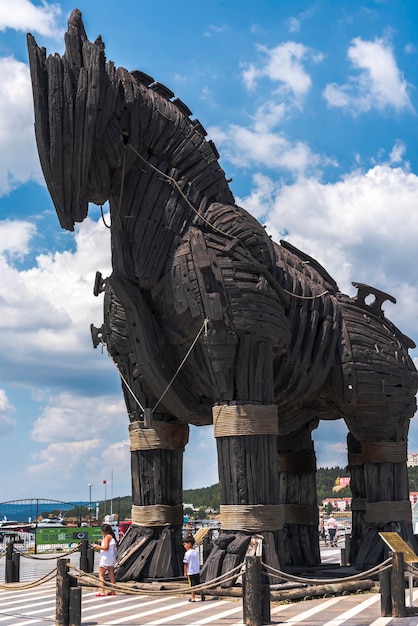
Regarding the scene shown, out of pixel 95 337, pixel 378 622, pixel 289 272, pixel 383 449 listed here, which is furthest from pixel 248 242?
pixel 378 622

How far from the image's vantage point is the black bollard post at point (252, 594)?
771 centimetres

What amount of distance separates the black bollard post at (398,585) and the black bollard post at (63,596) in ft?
10.9

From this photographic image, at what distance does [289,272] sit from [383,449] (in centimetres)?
301

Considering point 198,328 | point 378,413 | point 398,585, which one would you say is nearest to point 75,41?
point 198,328

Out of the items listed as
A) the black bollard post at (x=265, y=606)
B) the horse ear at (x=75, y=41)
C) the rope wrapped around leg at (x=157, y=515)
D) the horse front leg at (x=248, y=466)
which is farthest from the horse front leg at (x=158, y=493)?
the horse ear at (x=75, y=41)

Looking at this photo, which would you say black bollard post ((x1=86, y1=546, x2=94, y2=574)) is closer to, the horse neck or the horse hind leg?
the horse hind leg

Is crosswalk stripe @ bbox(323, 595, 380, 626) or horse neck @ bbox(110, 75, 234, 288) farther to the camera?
horse neck @ bbox(110, 75, 234, 288)

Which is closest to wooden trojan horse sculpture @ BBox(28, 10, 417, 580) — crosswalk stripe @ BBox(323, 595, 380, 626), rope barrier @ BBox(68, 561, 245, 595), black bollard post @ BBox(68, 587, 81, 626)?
rope barrier @ BBox(68, 561, 245, 595)

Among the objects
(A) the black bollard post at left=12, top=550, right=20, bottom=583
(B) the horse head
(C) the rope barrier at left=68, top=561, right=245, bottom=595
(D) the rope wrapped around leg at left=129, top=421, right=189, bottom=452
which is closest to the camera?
(C) the rope barrier at left=68, top=561, right=245, bottom=595

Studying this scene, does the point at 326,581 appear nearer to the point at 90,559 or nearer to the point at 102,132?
the point at 90,559

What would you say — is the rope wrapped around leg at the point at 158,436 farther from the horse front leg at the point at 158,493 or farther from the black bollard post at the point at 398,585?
the black bollard post at the point at 398,585

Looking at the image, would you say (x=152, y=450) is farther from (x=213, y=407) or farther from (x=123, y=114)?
(x=123, y=114)

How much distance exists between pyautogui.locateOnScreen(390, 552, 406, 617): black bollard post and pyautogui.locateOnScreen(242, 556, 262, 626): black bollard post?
161cm

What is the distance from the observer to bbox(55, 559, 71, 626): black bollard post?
25.7 ft
